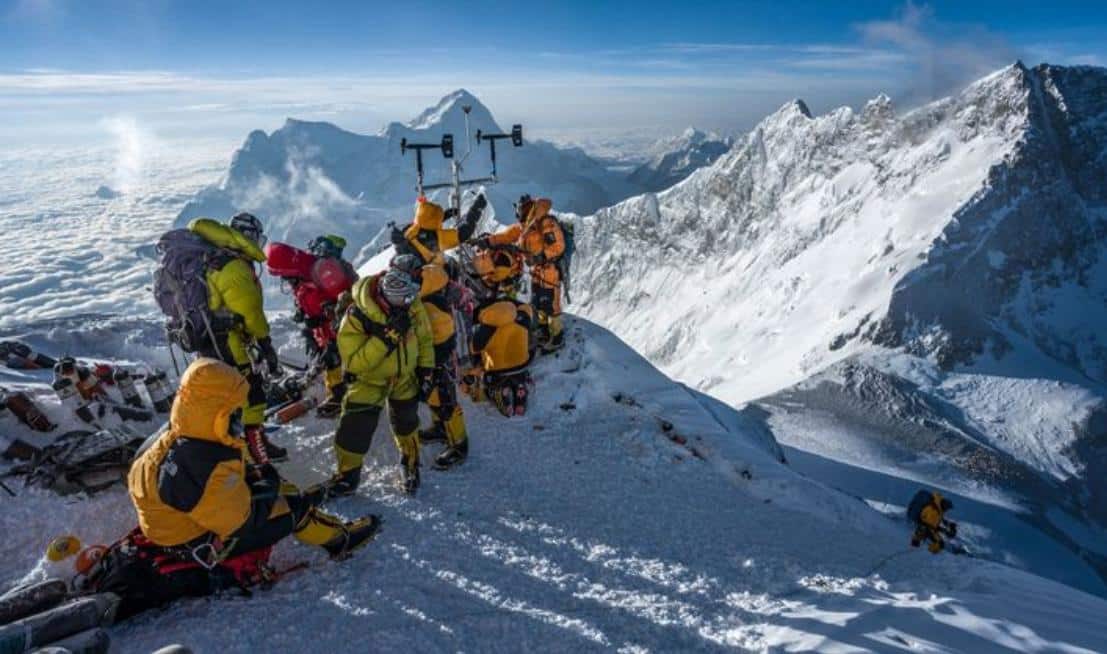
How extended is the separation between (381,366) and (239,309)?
7.49ft

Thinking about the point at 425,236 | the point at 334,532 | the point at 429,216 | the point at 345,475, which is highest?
the point at 429,216

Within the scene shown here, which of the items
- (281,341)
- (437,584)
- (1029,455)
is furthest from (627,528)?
(1029,455)

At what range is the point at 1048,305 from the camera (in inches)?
4732

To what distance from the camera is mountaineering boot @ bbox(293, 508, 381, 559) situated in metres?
6.12

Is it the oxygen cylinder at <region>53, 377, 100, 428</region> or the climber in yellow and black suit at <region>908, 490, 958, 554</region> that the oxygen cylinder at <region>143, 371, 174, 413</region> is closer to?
the oxygen cylinder at <region>53, 377, 100, 428</region>

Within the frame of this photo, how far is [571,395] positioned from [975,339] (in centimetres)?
11611

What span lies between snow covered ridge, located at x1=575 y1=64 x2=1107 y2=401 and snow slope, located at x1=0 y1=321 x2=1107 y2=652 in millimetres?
92083

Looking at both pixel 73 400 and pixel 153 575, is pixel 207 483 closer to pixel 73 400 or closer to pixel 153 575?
pixel 153 575

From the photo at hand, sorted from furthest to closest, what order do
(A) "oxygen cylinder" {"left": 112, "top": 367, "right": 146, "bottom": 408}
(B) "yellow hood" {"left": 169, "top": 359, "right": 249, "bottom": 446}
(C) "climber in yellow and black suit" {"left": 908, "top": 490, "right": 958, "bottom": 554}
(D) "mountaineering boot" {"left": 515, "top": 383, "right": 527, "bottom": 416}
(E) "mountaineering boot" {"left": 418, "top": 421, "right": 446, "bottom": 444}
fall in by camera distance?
(C) "climber in yellow and black suit" {"left": 908, "top": 490, "right": 958, "bottom": 554}, (D) "mountaineering boot" {"left": 515, "top": 383, "right": 527, "bottom": 416}, (A) "oxygen cylinder" {"left": 112, "top": 367, "right": 146, "bottom": 408}, (E) "mountaineering boot" {"left": 418, "top": 421, "right": 446, "bottom": 444}, (B) "yellow hood" {"left": 169, "top": 359, "right": 249, "bottom": 446}

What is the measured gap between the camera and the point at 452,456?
349 inches

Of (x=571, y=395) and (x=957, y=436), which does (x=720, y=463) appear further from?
(x=957, y=436)

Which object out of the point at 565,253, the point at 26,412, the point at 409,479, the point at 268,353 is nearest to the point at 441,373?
the point at 409,479

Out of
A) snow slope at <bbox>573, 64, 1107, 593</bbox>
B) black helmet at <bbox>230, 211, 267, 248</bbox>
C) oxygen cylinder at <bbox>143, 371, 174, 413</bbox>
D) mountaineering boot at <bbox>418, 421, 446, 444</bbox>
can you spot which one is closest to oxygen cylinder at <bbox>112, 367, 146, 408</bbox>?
oxygen cylinder at <bbox>143, 371, 174, 413</bbox>

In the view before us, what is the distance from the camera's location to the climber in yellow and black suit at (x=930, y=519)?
37.7ft
